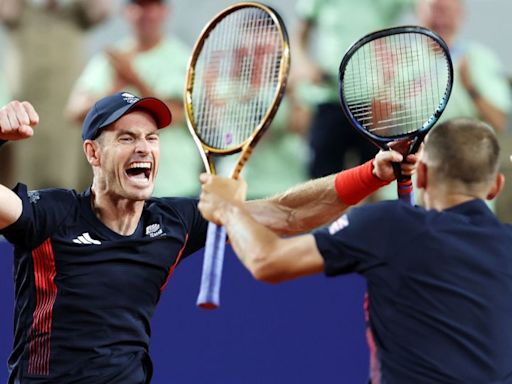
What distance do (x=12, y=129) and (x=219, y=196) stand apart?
0.76 meters

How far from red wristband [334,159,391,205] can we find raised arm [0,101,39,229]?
122 centimetres

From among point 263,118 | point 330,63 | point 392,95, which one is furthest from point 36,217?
point 330,63

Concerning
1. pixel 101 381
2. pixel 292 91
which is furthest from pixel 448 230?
pixel 292 91

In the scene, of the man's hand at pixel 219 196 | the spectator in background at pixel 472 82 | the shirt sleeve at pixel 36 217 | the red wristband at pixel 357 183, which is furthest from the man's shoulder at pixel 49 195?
the spectator in background at pixel 472 82

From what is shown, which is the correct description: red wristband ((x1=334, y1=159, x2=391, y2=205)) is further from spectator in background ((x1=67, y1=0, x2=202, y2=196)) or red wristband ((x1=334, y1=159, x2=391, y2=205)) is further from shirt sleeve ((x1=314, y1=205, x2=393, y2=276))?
spectator in background ((x1=67, y1=0, x2=202, y2=196))

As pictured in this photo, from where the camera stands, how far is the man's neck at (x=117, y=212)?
4.33m

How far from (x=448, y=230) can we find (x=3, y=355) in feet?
9.35

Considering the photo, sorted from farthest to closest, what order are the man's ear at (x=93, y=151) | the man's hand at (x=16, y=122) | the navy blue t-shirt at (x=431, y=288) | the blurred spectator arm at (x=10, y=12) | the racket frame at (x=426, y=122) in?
the blurred spectator arm at (x=10, y=12), the man's ear at (x=93, y=151), the racket frame at (x=426, y=122), the man's hand at (x=16, y=122), the navy blue t-shirt at (x=431, y=288)

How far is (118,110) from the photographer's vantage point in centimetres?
436

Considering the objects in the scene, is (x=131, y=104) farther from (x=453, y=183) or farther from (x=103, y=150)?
(x=453, y=183)

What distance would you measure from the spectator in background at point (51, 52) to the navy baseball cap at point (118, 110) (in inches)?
113

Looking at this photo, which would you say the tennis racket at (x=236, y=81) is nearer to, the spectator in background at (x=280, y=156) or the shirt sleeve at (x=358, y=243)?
the shirt sleeve at (x=358, y=243)

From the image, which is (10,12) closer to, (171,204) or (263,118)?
(171,204)

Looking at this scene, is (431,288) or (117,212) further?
(117,212)
